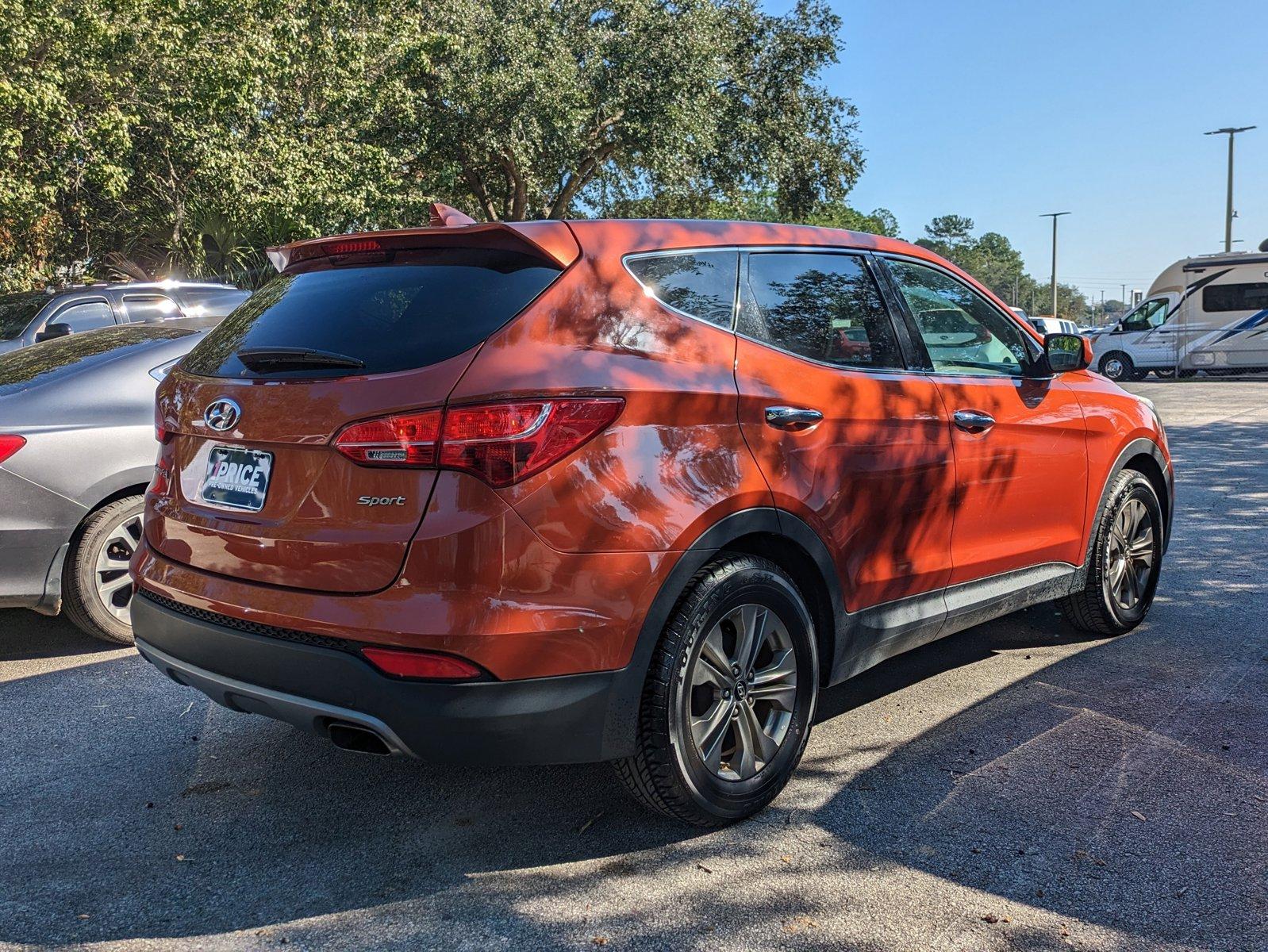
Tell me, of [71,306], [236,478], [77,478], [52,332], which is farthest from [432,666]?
[71,306]

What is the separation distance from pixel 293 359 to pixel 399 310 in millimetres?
331

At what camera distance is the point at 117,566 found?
5285 millimetres

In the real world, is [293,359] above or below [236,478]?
above

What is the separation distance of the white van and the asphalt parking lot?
2578 centimetres

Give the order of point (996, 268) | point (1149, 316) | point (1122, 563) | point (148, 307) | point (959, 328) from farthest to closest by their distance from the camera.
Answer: point (996, 268), point (1149, 316), point (148, 307), point (1122, 563), point (959, 328)

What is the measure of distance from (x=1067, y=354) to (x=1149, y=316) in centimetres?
2623

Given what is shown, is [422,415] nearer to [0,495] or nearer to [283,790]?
[283,790]

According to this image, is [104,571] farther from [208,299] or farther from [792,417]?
[208,299]

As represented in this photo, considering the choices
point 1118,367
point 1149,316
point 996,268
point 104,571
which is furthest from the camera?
point 996,268

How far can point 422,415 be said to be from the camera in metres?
2.85

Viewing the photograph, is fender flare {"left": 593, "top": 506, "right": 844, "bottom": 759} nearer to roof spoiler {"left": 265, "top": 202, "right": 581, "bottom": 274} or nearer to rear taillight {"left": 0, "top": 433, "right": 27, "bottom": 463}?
roof spoiler {"left": 265, "top": 202, "right": 581, "bottom": 274}

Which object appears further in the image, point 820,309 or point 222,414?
point 820,309

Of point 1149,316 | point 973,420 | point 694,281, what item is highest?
point 1149,316

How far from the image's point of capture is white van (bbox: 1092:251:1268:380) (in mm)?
27328
